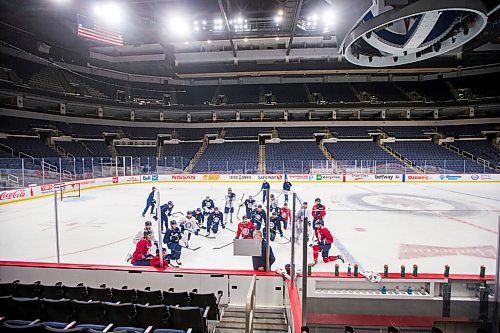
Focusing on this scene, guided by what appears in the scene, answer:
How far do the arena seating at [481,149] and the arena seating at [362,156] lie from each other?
7488 mm

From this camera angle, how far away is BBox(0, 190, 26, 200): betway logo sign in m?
13.1

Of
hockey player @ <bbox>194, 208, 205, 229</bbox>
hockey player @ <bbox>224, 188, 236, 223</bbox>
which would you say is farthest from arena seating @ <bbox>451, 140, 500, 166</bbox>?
hockey player @ <bbox>194, 208, 205, 229</bbox>

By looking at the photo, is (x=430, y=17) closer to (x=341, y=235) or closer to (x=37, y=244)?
(x=341, y=235)

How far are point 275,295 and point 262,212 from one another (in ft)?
11.1

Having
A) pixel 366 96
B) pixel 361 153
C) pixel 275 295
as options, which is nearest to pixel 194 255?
pixel 275 295

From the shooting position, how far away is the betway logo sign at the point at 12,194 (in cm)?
1309

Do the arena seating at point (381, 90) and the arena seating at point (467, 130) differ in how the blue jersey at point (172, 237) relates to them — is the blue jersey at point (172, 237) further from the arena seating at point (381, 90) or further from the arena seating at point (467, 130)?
the arena seating at point (467, 130)

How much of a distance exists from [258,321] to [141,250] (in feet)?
8.89

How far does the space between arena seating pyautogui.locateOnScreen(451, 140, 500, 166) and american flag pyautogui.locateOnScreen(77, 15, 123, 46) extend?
95.2 feet

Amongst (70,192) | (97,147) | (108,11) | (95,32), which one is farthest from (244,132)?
(70,192)

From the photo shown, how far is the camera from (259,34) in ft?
76.1

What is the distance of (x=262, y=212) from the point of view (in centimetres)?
827

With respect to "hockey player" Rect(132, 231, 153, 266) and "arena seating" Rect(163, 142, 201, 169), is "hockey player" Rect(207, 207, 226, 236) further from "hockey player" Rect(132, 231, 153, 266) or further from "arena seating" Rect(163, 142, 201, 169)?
"arena seating" Rect(163, 142, 201, 169)

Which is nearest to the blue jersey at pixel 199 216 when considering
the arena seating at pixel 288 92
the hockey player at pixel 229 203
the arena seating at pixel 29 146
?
the hockey player at pixel 229 203
